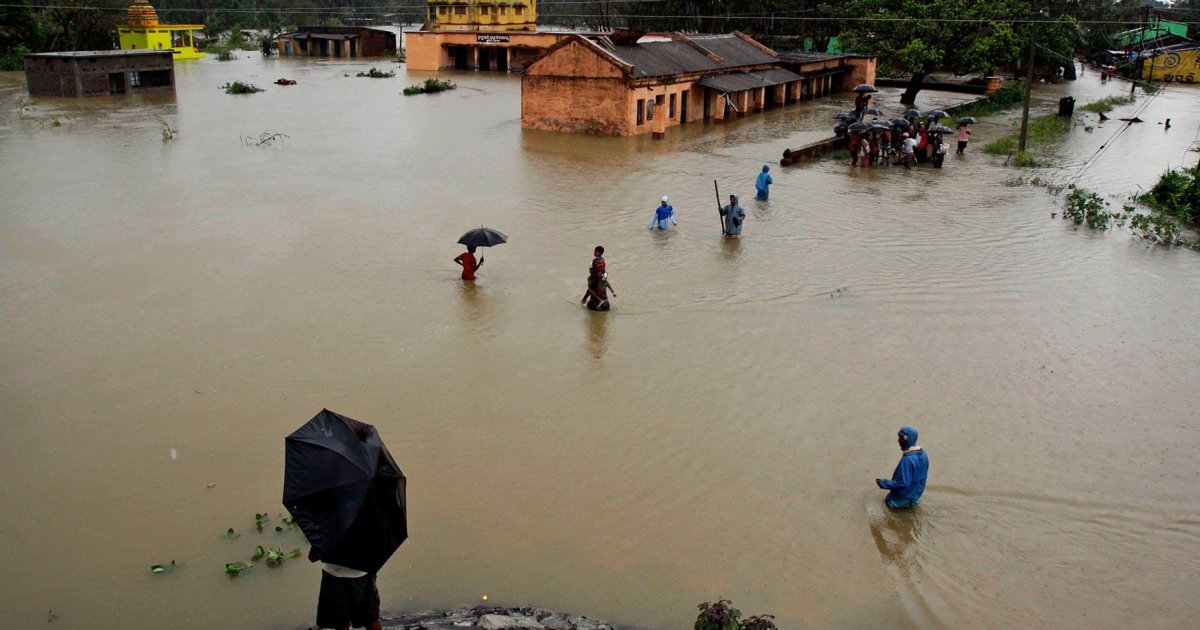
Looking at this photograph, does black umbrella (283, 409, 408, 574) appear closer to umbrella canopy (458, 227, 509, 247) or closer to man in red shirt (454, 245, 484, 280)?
umbrella canopy (458, 227, 509, 247)

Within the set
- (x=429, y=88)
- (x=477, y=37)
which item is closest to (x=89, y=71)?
(x=429, y=88)

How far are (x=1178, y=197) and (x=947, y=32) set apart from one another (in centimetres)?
2001

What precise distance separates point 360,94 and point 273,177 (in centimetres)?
2393

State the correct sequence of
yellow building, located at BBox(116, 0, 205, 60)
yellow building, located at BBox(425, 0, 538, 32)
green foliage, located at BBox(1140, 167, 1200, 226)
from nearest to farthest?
green foliage, located at BBox(1140, 167, 1200, 226)
yellow building, located at BBox(116, 0, 205, 60)
yellow building, located at BBox(425, 0, 538, 32)

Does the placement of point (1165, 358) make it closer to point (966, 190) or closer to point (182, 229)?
point (966, 190)

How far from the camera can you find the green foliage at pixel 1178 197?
778 inches

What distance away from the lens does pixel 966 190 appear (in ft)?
75.6

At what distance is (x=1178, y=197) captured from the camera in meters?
20.2

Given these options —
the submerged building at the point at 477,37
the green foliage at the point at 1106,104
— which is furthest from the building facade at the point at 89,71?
the green foliage at the point at 1106,104

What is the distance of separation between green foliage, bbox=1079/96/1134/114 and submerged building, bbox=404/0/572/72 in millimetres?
32332

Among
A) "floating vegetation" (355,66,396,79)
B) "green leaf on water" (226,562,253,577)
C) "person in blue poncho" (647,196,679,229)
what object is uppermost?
"floating vegetation" (355,66,396,79)

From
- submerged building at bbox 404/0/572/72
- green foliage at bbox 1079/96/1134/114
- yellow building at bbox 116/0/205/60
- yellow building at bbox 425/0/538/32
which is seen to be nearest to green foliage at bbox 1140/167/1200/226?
green foliage at bbox 1079/96/1134/114

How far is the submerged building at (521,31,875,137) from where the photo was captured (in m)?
30.2

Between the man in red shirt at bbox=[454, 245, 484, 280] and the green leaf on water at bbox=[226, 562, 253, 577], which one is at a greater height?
the man in red shirt at bbox=[454, 245, 484, 280]
